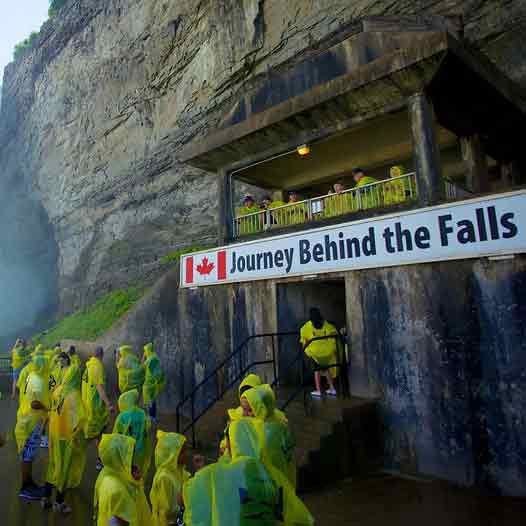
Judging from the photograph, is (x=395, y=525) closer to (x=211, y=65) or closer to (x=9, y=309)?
(x=211, y=65)

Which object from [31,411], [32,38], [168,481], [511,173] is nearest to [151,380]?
[31,411]

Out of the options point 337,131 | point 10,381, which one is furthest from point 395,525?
point 10,381

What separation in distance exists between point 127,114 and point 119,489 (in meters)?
25.6

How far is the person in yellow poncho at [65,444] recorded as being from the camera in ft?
18.0

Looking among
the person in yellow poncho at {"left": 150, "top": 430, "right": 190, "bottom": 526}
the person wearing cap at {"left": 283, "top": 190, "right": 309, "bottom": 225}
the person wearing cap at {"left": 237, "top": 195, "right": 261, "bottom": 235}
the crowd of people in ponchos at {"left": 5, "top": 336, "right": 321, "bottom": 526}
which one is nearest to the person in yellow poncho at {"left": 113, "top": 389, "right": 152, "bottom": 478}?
the crowd of people in ponchos at {"left": 5, "top": 336, "right": 321, "bottom": 526}

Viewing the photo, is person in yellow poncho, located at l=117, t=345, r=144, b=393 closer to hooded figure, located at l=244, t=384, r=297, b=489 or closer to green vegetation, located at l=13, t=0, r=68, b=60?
hooded figure, located at l=244, t=384, r=297, b=489

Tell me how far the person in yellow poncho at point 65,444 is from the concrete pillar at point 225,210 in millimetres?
5474

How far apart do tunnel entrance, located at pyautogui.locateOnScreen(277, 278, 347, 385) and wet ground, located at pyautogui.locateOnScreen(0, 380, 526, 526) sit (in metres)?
3.01

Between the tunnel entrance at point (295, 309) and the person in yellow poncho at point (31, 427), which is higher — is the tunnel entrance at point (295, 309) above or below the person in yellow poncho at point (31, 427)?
above

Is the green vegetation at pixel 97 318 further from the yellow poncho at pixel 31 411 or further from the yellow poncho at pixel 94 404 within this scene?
the yellow poncho at pixel 31 411

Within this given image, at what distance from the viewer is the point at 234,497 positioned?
6.37ft

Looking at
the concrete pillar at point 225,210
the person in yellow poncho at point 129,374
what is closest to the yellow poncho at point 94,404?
the person in yellow poncho at point 129,374

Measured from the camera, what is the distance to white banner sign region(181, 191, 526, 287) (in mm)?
5766

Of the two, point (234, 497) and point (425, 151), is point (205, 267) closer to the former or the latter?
point (425, 151)
